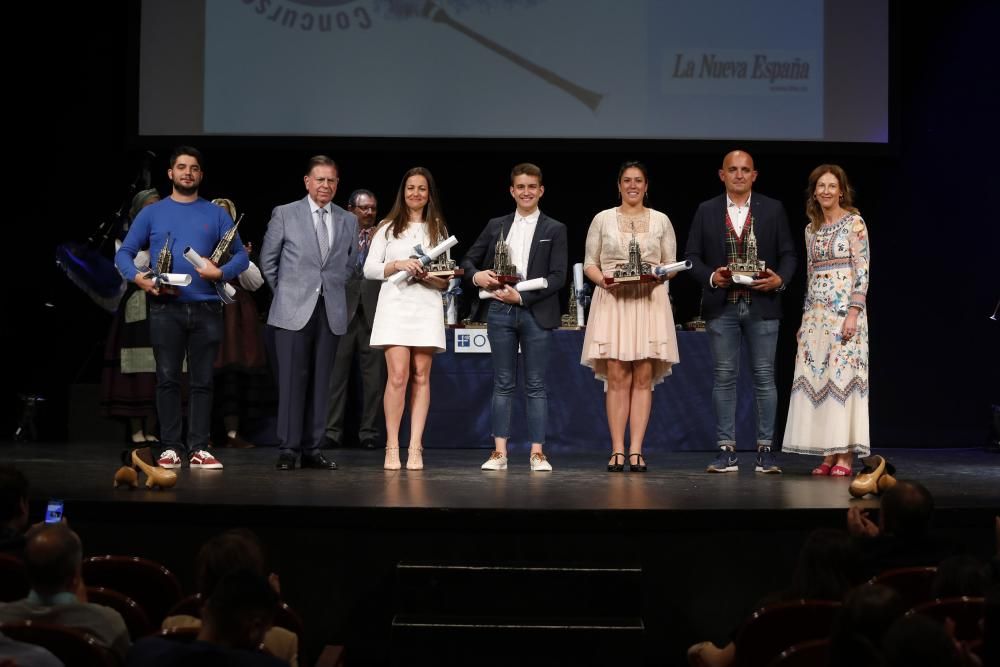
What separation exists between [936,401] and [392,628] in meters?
5.84

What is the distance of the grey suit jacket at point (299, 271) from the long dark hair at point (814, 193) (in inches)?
92.1

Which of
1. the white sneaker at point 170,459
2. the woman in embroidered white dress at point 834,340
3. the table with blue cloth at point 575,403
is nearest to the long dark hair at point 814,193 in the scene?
the woman in embroidered white dress at point 834,340

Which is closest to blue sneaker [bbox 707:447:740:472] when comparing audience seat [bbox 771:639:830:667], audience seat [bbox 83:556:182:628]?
audience seat [bbox 83:556:182:628]

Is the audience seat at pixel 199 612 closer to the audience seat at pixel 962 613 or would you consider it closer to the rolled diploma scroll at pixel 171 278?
the audience seat at pixel 962 613

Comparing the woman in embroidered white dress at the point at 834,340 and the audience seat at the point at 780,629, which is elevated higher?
the woman in embroidered white dress at the point at 834,340

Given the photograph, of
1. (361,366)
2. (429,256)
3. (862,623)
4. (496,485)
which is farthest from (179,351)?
(862,623)

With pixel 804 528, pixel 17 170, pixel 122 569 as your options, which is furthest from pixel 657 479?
pixel 17 170

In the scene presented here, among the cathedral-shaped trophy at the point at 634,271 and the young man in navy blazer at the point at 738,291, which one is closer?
the cathedral-shaped trophy at the point at 634,271

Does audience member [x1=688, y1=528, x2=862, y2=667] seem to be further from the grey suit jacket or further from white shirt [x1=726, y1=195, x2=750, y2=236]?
the grey suit jacket

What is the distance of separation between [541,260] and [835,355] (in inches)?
58.6

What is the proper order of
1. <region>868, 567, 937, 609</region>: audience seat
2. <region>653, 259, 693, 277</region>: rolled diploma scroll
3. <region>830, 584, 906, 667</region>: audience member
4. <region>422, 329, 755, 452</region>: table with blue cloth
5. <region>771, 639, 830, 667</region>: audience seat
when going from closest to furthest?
1. <region>830, 584, 906, 667</region>: audience member
2. <region>771, 639, 830, 667</region>: audience seat
3. <region>868, 567, 937, 609</region>: audience seat
4. <region>653, 259, 693, 277</region>: rolled diploma scroll
5. <region>422, 329, 755, 452</region>: table with blue cloth

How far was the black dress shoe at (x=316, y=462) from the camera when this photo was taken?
5.92 metres

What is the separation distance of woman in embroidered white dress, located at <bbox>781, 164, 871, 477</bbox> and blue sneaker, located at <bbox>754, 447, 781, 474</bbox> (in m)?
0.14

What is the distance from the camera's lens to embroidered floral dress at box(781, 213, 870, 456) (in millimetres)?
5645
